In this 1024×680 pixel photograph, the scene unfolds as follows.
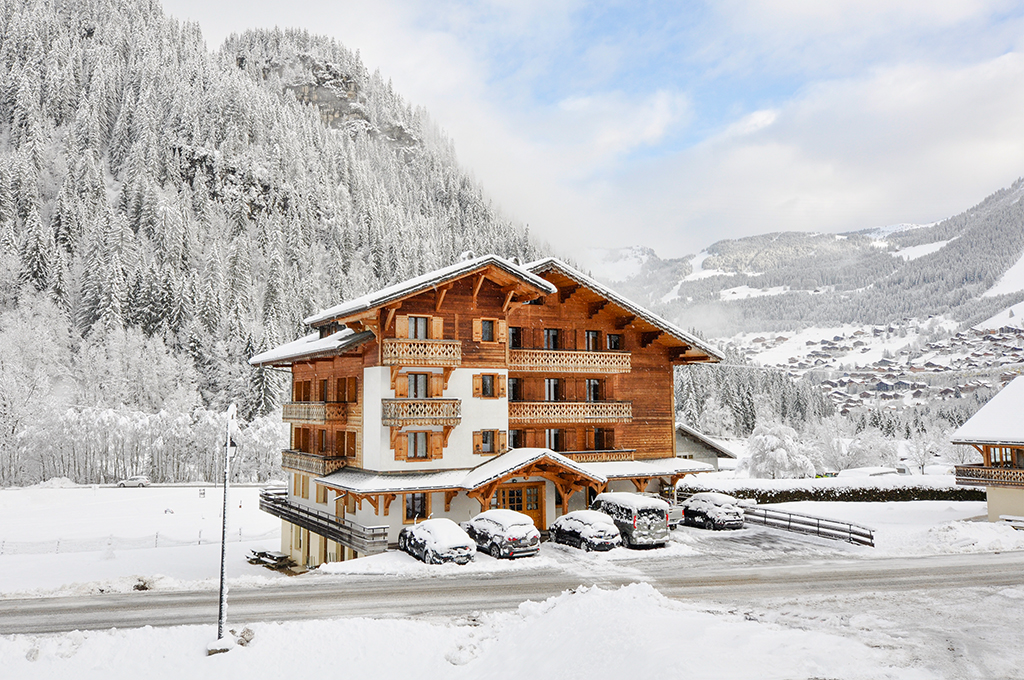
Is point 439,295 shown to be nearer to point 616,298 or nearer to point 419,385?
point 419,385

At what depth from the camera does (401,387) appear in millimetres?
38656

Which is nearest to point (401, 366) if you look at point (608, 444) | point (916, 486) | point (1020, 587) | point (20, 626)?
point (608, 444)

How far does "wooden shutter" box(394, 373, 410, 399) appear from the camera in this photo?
3844 cm

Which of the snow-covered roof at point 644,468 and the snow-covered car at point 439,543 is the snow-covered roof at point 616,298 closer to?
the snow-covered roof at point 644,468

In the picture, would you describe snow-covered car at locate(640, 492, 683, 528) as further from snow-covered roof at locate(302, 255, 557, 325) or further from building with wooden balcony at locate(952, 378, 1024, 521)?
building with wooden balcony at locate(952, 378, 1024, 521)

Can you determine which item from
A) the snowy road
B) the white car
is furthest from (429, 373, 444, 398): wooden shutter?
the white car

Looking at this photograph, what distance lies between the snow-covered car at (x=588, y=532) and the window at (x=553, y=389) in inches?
403

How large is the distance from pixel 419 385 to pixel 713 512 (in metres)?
19.9

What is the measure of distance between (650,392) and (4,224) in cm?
15020

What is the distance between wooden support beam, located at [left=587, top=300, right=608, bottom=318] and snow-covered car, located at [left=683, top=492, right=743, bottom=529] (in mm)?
13876

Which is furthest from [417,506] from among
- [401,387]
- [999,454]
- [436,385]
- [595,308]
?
[999,454]

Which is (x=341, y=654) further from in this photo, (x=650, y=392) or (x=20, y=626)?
(x=650, y=392)

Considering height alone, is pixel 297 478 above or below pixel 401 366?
below

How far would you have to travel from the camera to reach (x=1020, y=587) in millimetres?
26781
